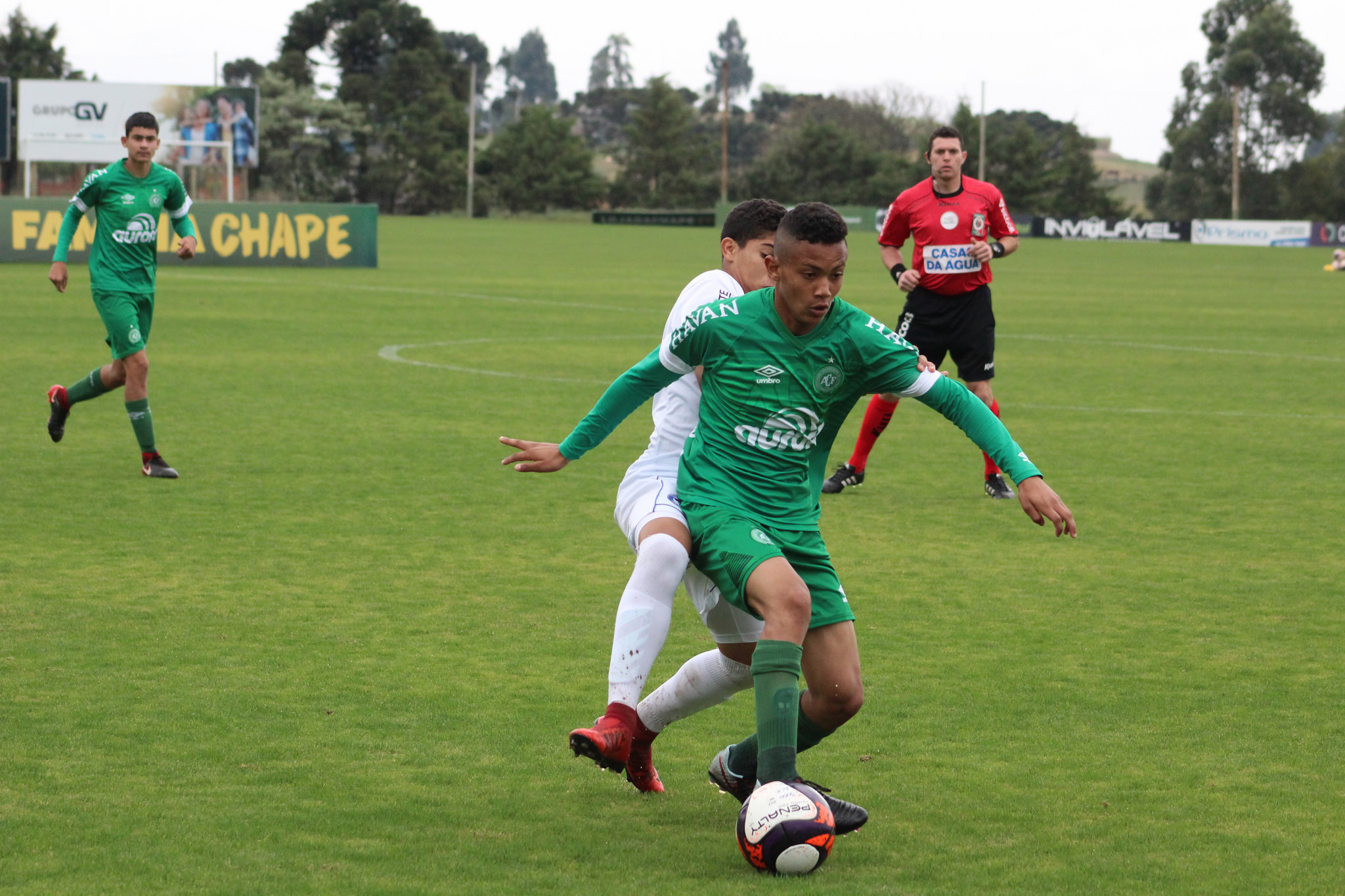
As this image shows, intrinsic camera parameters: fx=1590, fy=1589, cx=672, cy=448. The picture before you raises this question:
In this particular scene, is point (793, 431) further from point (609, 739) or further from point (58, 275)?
point (58, 275)

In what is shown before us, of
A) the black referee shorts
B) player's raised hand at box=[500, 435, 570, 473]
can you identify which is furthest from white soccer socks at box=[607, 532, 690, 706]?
the black referee shorts

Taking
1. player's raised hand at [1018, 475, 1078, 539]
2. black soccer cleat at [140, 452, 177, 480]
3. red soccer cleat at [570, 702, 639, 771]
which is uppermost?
player's raised hand at [1018, 475, 1078, 539]

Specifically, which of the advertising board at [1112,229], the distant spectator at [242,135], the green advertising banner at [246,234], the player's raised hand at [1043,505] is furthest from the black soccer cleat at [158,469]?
the advertising board at [1112,229]

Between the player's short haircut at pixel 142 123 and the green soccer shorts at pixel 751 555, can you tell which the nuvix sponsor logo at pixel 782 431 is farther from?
the player's short haircut at pixel 142 123

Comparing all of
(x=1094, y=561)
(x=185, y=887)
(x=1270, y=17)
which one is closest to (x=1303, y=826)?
(x=185, y=887)

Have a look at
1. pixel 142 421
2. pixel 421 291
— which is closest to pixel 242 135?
pixel 421 291

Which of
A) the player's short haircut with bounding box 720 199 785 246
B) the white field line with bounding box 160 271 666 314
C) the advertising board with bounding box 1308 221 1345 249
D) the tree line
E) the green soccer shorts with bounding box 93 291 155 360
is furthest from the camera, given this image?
the tree line

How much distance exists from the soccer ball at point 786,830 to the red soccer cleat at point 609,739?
0.38 meters

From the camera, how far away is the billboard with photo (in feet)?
178

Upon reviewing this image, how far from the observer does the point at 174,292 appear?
2400 centimetres

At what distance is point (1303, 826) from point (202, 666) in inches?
144

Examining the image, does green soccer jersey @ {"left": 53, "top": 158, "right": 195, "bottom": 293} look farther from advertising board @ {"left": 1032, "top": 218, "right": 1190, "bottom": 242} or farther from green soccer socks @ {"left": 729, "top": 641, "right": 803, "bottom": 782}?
advertising board @ {"left": 1032, "top": 218, "right": 1190, "bottom": 242}

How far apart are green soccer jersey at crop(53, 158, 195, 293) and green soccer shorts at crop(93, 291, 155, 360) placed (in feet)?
0.16

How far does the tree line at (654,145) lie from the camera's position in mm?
87688
